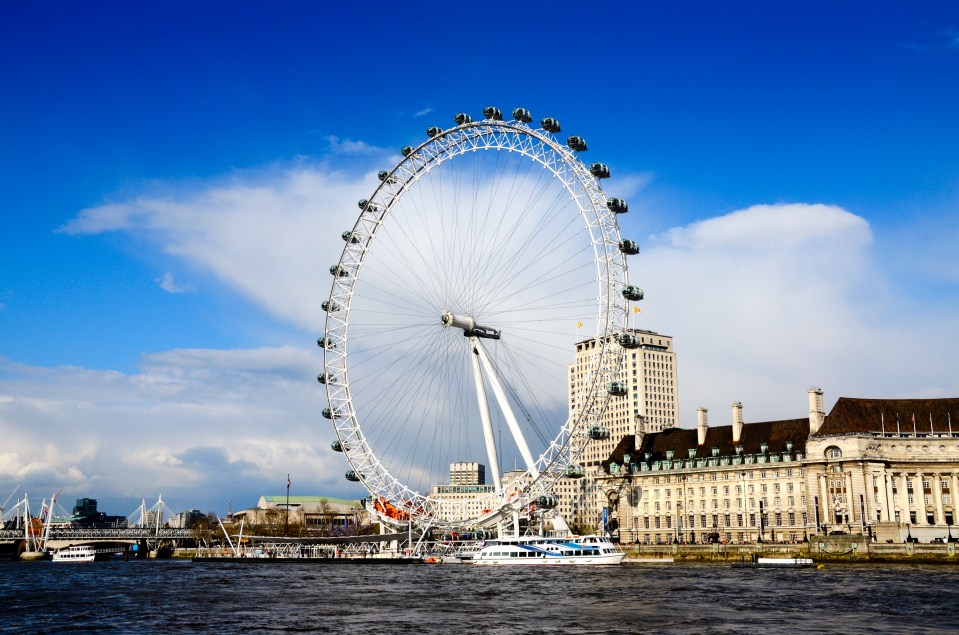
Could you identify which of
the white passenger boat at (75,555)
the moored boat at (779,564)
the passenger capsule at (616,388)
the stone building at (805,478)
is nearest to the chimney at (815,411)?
the stone building at (805,478)

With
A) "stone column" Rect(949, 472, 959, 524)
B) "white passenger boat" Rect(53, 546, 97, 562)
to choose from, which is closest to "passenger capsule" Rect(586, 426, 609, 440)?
"stone column" Rect(949, 472, 959, 524)

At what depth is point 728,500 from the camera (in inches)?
5177

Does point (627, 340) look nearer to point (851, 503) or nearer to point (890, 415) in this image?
point (851, 503)

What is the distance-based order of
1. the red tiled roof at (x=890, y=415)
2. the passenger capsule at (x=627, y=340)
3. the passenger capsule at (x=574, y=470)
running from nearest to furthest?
the passenger capsule at (x=627, y=340) < the passenger capsule at (x=574, y=470) < the red tiled roof at (x=890, y=415)

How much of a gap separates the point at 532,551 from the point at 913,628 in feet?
198

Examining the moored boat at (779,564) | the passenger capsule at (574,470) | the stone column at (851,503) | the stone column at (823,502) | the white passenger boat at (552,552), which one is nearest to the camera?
the passenger capsule at (574,470)

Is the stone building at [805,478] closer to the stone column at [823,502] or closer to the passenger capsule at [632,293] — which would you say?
the stone column at [823,502]

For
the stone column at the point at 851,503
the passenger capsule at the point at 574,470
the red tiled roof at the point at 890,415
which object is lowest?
the stone column at the point at 851,503

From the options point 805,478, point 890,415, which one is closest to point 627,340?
point 805,478

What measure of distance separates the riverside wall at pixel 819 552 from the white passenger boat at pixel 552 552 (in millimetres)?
12968

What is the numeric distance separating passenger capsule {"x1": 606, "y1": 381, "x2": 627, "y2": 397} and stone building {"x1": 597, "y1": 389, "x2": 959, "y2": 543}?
4200 cm

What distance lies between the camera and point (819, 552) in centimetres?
10188

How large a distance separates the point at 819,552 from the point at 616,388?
112 feet

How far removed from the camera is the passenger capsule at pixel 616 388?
87.2 meters
